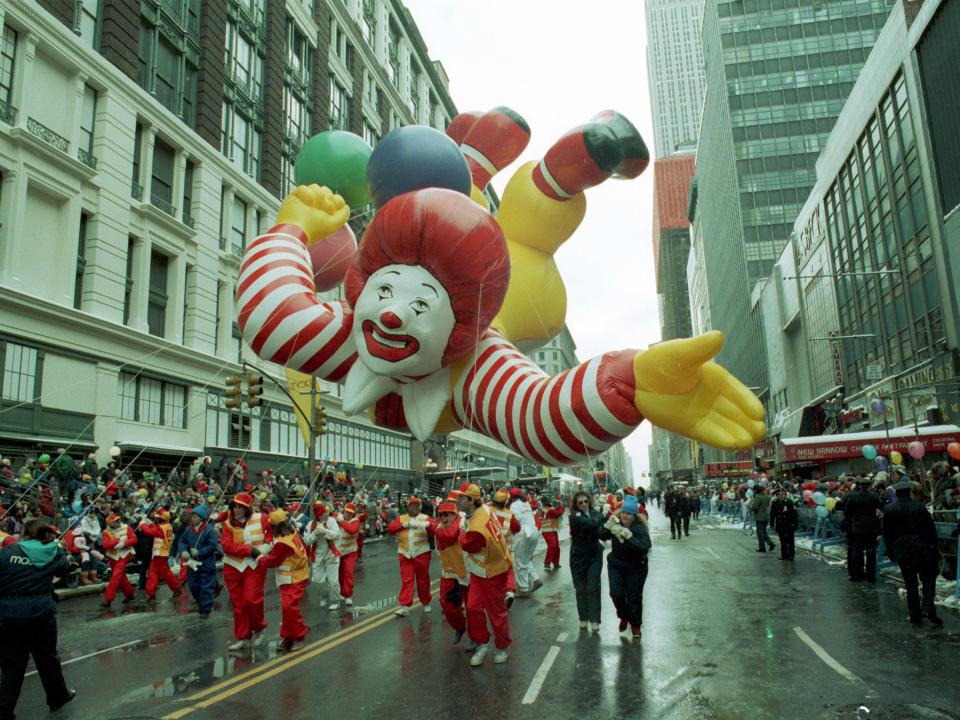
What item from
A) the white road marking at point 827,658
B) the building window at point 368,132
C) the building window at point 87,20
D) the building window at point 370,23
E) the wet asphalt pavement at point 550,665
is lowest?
the white road marking at point 827,658

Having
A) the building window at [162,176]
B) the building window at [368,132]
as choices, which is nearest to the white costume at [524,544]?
the building window at [162,176]

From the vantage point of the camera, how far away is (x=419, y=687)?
259 inches

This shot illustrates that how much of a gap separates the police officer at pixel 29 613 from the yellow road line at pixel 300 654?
117 centimetres

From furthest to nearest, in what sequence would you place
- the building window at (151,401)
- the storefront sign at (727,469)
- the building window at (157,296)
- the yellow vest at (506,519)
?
the storefront sign at (727,469) → the building window at (157,296) → the building window at (151,401) → the yellow vest at (506,519)

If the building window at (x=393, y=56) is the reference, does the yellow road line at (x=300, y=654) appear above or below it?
below

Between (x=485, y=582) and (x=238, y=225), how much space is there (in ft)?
83.0

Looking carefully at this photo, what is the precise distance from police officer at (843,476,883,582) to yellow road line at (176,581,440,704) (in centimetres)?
765

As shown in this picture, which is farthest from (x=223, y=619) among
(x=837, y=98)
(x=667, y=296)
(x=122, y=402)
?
(x=667, y=296)

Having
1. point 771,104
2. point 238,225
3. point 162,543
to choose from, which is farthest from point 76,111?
point 771,104

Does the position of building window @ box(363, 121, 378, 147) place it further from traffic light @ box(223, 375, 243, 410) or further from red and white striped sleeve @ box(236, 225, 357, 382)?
red and white striped sleeve @ box(236, 225, 357, 382)

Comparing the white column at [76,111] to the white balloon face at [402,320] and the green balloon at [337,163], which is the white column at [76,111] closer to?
the green balloon at [337,163]

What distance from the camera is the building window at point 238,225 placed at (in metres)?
28.8

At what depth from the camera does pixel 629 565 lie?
8414 mm

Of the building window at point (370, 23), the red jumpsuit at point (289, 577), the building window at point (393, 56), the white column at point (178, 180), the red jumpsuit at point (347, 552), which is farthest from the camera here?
the building window at point (393, 56)
